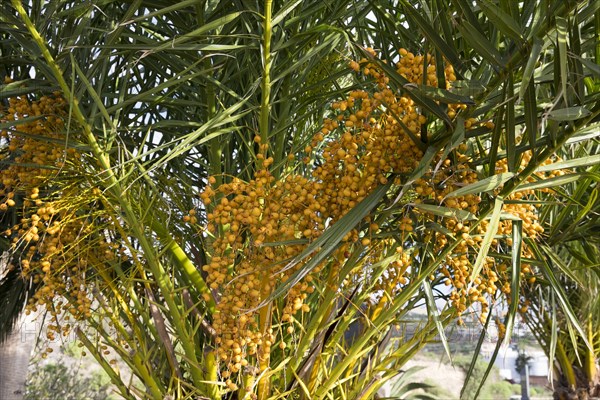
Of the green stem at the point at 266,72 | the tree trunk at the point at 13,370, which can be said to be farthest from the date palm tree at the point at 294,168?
the tree trunk at the point at 13,370

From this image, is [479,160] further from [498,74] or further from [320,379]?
[320,379]

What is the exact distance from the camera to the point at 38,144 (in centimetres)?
124

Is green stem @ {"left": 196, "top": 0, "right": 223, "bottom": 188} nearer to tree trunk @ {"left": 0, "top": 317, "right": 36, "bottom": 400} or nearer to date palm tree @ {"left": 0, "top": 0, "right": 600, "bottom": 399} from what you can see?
date palm tree @ {"left": 0, "top": 0, "right": 600, "bottom": 399}

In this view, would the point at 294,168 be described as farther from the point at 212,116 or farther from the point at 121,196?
the point at 121,196

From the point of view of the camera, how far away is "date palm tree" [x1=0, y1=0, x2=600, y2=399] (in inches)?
35.9

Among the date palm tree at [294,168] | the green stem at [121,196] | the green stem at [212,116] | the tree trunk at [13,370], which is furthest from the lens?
the tree trunk at [13,370]

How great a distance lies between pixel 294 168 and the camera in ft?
4.20

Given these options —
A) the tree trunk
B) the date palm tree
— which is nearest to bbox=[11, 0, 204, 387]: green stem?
the date palm tree

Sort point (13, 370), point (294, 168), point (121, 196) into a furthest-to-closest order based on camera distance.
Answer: point (13, 370) < point (294, 168) < point (121, 196)

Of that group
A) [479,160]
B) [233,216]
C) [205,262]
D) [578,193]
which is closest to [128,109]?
[205,262]

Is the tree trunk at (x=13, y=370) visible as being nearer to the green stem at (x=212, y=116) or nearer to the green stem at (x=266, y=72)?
the green stem at (x=212, y=116)

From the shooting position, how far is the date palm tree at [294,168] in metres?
0.91

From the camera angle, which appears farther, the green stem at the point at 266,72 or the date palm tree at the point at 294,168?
the green stem at the point at 266,72

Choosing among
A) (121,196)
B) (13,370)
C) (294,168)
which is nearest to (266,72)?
(294,168)
